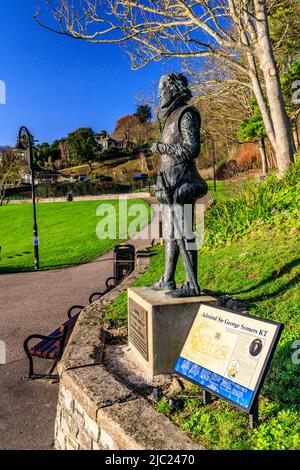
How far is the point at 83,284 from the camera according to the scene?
12.6 m

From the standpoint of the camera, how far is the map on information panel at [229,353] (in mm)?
3002

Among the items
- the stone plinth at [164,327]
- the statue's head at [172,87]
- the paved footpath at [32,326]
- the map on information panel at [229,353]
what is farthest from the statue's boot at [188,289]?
the paved footpath at [32,326]

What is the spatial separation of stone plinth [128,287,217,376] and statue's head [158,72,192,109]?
227 centimetres

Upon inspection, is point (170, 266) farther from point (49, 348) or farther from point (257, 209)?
point (257, 209)

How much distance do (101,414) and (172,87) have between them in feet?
11.4

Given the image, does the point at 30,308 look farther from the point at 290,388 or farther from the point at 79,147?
the point at 79,147

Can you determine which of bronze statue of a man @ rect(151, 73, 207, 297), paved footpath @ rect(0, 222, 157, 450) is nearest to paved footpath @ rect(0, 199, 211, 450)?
paved footpath @ rect(0, 222, 157, 450)

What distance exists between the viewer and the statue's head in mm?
4664

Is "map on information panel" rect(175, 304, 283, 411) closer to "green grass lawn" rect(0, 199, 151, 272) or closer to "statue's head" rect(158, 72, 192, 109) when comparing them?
"statue's head" rect(158, 72, 192, 109)

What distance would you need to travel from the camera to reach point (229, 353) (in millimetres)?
3301

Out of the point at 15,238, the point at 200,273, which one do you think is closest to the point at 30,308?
the point at 200,273

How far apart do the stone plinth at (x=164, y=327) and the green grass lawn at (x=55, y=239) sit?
12.2m

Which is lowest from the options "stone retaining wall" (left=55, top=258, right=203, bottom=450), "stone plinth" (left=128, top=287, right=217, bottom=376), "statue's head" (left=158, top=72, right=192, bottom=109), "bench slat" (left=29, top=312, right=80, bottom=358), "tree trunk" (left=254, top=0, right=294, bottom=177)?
"bench slat" (left=29, top=312, right=80, bottom=358)

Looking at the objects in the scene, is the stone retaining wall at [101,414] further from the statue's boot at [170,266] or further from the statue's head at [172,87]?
the statue's head at [172,87]
